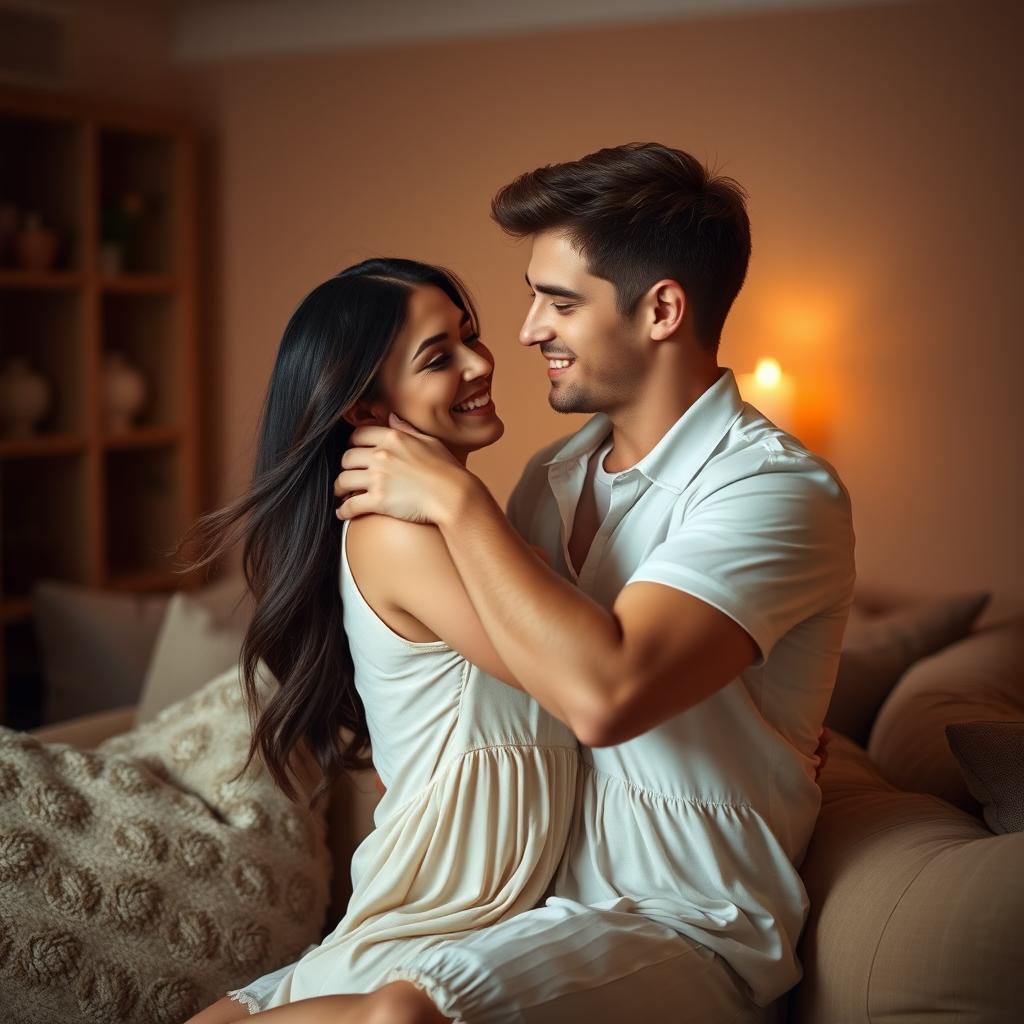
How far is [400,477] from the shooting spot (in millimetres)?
1560

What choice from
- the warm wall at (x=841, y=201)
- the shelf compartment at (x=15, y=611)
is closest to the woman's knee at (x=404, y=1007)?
the warm wall at (x=841, y=201)

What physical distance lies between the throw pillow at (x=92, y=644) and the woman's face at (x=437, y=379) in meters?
2.28

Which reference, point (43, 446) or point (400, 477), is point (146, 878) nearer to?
point (400, 477)

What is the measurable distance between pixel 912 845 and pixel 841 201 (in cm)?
259

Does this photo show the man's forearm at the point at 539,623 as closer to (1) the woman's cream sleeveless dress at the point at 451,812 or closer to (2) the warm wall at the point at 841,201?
(1) the woman's cream sleeveless dress at the point at 451,812

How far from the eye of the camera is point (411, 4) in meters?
4.29

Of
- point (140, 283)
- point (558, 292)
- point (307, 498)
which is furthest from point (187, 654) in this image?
point (140, 283)

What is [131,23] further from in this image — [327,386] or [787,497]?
[787,497]

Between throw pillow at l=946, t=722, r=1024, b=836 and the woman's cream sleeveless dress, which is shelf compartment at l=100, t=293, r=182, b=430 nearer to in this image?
the woman's cream sleeveless dress

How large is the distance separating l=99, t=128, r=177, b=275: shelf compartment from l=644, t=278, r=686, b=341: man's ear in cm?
337

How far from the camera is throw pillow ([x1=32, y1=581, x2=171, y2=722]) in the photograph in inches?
147

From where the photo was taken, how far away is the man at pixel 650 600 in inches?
54.2

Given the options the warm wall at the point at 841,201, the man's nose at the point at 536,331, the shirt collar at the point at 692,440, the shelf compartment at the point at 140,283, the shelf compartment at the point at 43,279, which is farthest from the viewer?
the shelf compartment at the point at 140,283

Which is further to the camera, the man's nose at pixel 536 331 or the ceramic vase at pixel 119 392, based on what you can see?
the ceramic vase at pixel 119 392
